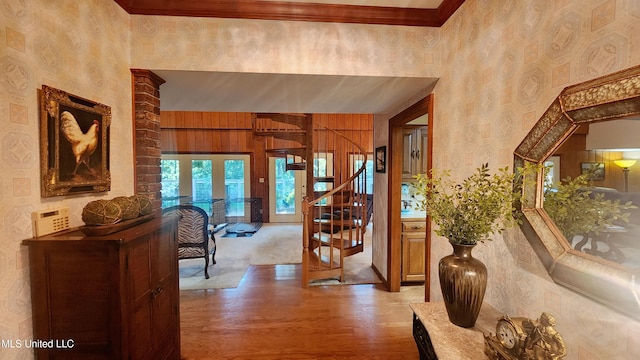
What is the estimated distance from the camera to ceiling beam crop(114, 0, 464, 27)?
5.81 feet

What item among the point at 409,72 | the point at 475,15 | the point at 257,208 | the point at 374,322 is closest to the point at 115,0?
the point at 409,72

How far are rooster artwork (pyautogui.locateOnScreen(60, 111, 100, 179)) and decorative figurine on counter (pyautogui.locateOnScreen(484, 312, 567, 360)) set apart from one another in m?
2.21

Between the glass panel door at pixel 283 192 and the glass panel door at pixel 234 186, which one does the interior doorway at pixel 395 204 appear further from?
the glass panel door at pixel 234 186

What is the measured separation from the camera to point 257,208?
22.7 feet

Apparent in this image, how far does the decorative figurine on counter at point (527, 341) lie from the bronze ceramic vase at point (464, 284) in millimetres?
161

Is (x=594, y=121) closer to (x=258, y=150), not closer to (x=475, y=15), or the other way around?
(x=475, y=15)

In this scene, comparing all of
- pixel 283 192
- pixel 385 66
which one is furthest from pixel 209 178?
pixel 385 66

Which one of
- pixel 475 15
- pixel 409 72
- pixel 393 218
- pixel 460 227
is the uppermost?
pixel 475 15

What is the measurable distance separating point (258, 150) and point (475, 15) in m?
5.95

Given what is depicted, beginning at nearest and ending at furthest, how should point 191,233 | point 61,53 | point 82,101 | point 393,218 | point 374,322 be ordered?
1. point 61,53
2. point 82,101
3. point 374,322
4. point 393,218
5. point 191,233

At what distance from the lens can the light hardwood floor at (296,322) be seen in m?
2.04

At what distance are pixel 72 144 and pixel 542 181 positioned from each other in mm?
2380

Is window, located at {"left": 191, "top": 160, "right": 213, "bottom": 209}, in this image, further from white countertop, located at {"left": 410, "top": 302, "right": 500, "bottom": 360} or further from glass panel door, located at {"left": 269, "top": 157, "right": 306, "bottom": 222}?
white countertop, located at {"left": 410, "top": 302, "right": 500, "bottom": 360}

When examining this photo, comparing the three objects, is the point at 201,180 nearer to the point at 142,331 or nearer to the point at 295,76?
the point at 295,76
